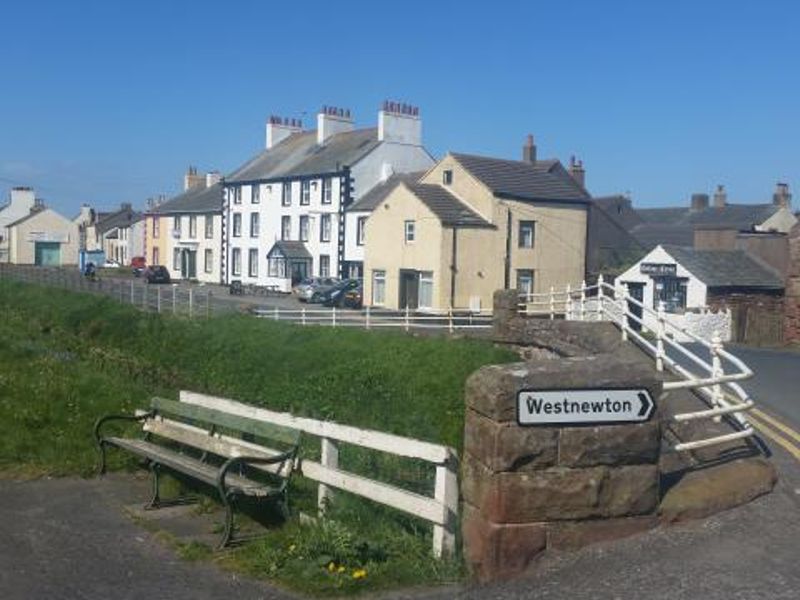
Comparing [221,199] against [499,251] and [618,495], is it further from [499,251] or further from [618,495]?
[618,495]

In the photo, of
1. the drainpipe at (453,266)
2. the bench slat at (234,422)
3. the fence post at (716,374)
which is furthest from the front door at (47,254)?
the fence post at (716,374)

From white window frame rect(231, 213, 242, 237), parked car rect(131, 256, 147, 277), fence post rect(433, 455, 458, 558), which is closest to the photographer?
fence post rect(433, 455, 458, 558)

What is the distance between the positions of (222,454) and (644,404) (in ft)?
11.5

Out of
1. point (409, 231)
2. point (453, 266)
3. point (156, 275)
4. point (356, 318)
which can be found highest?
point (409, 231)

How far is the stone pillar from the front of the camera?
5496 millimetres

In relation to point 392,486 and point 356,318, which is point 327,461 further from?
point 356,318

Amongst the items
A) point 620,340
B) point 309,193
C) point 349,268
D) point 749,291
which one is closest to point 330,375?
point 620,340

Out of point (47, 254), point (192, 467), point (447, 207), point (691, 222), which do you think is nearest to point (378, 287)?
point (447, 207)

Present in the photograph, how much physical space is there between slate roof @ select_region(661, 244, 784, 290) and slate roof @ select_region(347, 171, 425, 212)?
1890 cm

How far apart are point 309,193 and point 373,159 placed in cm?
535

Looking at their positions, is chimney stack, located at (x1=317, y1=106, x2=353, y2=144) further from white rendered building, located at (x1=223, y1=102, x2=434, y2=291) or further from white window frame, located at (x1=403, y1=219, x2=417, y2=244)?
white window frame, located at (x1=403, y1=219, x2=417, y2=244)

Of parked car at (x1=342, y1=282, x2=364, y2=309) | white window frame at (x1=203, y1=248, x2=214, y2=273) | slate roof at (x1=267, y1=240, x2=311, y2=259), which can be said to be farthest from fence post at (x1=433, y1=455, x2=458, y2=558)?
white window frame at (x1=203, y1=248, x2=214, y2=273)

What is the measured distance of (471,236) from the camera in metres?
42.7

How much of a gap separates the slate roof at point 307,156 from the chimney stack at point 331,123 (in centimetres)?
58
